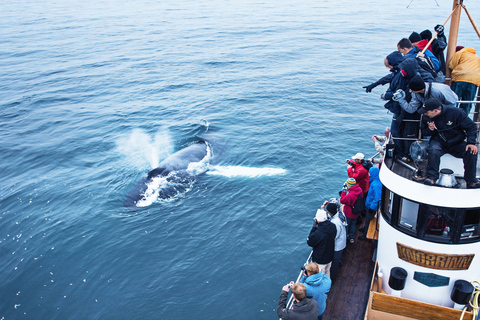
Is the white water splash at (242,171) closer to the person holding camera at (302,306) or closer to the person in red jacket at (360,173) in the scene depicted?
the person in red jacket at (360,173)

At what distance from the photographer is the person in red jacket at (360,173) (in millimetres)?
12609

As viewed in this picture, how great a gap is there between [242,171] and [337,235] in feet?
45.1

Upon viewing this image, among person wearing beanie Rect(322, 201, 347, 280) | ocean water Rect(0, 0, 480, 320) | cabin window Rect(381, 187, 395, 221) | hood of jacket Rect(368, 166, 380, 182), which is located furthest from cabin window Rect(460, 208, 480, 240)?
ocean water Rect(0, 0, 480, 320)

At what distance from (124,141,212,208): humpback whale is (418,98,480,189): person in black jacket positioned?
15.5 metres

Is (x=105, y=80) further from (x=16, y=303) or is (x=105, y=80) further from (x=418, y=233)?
(x=418, y=233)

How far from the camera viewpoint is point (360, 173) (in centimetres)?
1267

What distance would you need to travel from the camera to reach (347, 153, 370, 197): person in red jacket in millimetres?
12609

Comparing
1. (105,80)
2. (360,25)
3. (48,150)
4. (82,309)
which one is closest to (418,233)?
(82,309)

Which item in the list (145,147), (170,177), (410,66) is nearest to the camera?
(410,66)

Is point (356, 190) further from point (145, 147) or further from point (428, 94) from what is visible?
point (145, 147)

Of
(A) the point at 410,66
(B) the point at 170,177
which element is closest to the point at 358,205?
(A) the point at 410,66

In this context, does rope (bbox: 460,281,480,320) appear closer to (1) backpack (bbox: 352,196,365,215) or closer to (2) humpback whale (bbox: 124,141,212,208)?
(1) backpack (bbox: 352,196,365,215)

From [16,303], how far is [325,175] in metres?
16.9

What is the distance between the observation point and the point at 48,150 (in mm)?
28969
